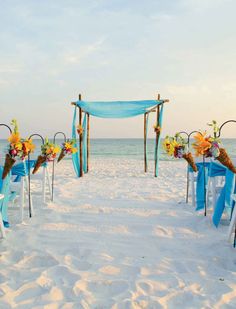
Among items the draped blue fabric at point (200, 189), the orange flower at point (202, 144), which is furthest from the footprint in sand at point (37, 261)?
the draped blue fabric at point (200, 189)

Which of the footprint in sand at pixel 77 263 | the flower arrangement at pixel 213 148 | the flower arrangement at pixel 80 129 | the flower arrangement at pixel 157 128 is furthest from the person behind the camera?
the flower arrangement at pixel 80 129

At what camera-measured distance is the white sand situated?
2131 millimetres

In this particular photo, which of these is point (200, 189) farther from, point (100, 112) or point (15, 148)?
point (100, 112)

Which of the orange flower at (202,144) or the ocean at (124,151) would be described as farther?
the ocean at (124,151)

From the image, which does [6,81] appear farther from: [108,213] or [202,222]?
[202,222]

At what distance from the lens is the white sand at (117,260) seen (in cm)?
213

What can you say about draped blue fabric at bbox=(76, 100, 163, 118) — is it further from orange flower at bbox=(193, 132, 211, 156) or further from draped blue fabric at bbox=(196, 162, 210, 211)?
orange flower at bbox=(193, 132, 211, 156)

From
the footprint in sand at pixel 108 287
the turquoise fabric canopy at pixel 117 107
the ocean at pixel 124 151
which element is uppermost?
the turquoise fabric canopy at pixel 117 107

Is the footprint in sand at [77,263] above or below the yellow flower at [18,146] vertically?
below

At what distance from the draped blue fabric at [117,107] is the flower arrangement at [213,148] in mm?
4969

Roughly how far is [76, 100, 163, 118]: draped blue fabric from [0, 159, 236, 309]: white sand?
369cm

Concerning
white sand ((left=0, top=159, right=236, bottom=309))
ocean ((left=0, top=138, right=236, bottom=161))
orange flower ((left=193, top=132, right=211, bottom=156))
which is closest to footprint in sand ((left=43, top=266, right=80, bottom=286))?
white sand ((left=0, top=159, right=236, bottom=309))

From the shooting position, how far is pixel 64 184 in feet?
24.4

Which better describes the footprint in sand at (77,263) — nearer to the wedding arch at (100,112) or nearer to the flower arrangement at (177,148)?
the flower arrangement at (177,148)
